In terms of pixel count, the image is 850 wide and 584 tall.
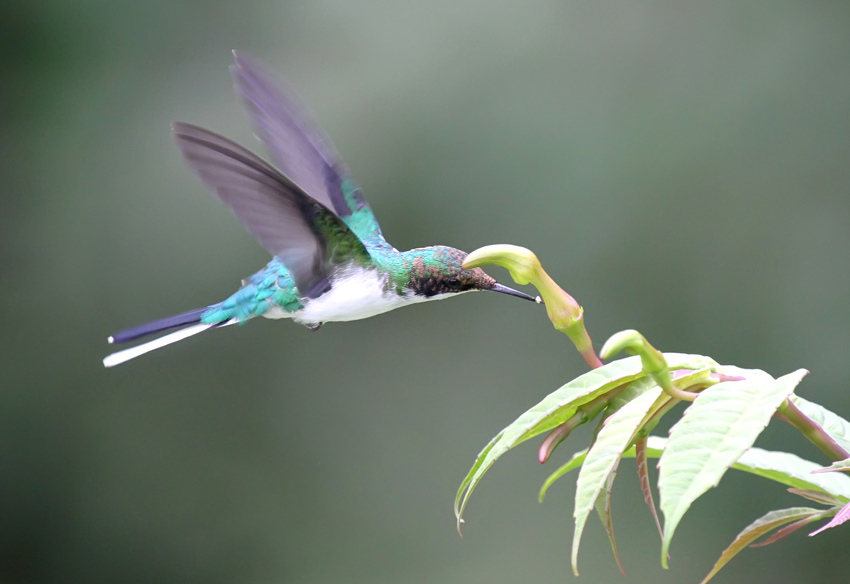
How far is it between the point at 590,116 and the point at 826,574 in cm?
220

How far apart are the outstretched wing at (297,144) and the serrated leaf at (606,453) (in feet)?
3.21

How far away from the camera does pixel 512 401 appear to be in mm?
3574

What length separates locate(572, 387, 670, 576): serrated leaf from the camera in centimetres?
72

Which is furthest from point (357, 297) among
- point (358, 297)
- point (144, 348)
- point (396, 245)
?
point (396, 245)

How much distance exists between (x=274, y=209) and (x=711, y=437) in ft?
2.90

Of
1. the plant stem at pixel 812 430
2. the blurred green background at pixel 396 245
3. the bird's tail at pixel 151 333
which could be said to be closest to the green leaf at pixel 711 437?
the plant stem at pixel 812 430

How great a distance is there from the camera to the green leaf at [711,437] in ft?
1.98

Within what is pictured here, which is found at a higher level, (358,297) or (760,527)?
(358,297)

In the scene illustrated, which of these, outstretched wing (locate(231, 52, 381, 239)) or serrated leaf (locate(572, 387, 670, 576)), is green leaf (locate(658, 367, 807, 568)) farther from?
outstretched wing (locate(231, 52, 381, 239))

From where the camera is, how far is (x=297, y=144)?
5.62 ft

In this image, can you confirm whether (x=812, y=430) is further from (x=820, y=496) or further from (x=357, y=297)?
(x=357, y=297)

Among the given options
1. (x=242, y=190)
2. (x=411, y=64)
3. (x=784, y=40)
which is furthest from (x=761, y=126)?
(x=242, y=190)

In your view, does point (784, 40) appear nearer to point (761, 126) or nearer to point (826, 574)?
point (761, 126)

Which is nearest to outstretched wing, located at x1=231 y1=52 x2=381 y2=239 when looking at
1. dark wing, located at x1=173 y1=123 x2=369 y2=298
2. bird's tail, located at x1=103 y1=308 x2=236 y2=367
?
dark wing, located at x1=173 y1=123 x2=369 y2=298
